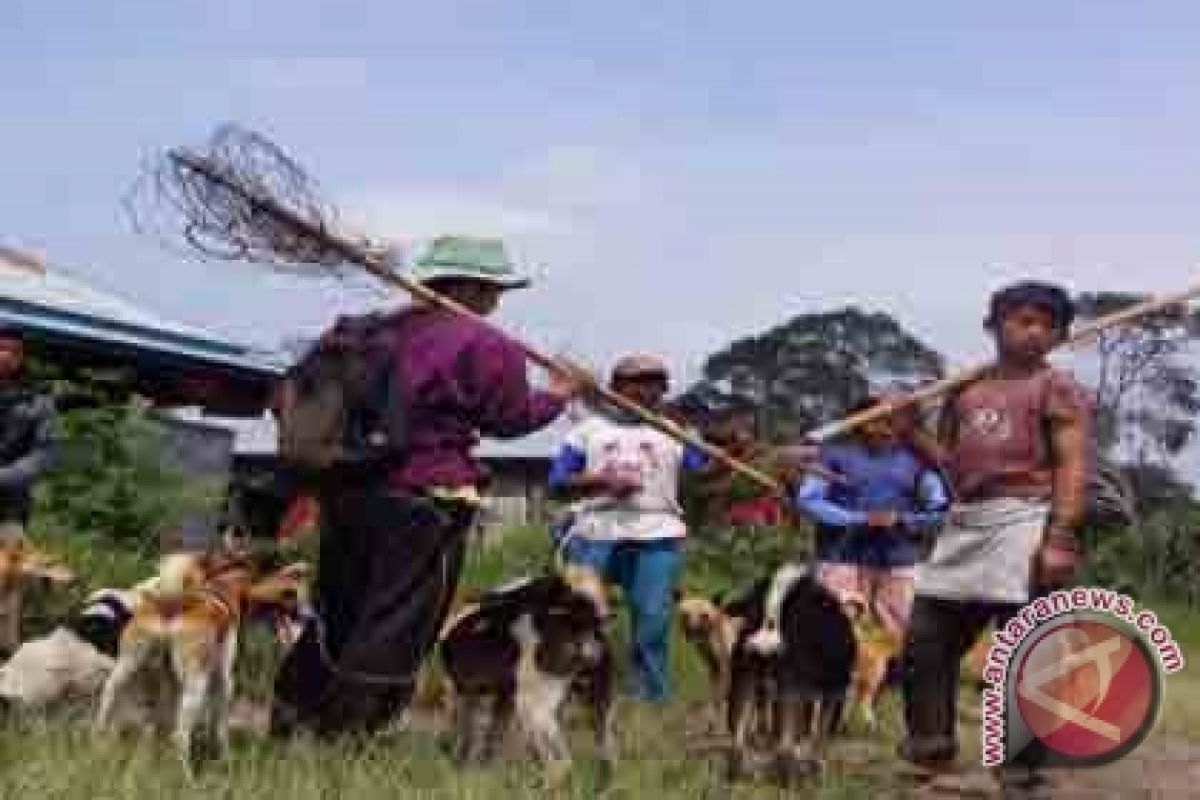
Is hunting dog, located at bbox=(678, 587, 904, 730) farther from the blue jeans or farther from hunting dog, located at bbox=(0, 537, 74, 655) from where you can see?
hunting dog, located at bbox=(0, 537, 74, 655)

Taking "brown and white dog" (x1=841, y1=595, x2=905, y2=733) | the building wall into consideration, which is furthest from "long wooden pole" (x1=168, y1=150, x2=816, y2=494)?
the building wall

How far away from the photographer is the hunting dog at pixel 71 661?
6512 mm

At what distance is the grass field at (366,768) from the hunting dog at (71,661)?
507 millimetres

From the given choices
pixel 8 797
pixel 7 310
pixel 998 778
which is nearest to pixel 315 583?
pixel 8 797

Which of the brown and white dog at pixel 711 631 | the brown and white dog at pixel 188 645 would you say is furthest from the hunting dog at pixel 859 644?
the brown and white dog at pixel 188 645

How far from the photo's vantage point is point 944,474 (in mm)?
6391

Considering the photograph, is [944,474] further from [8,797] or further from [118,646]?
[8,797]

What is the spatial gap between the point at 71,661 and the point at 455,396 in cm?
189

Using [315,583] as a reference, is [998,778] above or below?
below

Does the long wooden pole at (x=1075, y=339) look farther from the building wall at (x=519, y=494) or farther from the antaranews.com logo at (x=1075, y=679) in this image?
the building wall at (x=519, y=494)

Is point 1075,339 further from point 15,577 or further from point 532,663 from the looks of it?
point 15,577

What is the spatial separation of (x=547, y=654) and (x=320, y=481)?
919 millimetres

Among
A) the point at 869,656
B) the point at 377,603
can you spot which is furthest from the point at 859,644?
the point at 377,603

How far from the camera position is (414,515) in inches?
230
